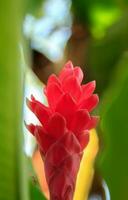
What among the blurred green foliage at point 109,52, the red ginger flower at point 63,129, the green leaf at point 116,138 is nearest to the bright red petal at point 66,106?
the red ginger flower at point 63,129

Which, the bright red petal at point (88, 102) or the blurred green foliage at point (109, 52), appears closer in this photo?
the bright red petal at point (88, 102)

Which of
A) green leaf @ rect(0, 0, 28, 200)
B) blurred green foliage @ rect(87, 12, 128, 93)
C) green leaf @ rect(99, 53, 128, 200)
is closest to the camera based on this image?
green leaf @ rect(0, 0, 28, 200)

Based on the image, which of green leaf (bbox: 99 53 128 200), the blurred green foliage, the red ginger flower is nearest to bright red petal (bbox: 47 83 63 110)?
the red ginger flower

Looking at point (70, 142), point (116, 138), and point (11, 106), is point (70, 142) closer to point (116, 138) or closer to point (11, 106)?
point (11, 106)

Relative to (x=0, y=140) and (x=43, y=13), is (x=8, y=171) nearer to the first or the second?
(x=0, y=140)

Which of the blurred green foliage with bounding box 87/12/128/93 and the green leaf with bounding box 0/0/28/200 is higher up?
the green leaf with bounding box 0/0/28/200

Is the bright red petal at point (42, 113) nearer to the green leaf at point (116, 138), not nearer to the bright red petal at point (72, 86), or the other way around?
the bright red petal at point (72, 86)

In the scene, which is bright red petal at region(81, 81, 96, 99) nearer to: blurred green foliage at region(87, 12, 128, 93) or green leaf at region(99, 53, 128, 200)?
green leaf at region(99, 53, 128, 200)

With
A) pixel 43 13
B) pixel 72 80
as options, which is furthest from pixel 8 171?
pixel 43 13
